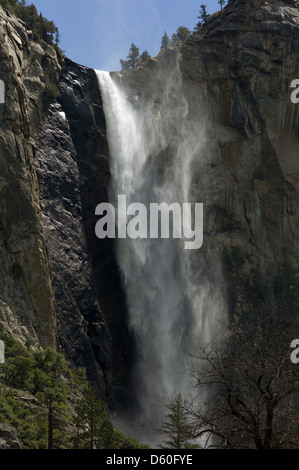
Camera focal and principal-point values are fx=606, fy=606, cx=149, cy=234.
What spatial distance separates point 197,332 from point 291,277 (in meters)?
10.4

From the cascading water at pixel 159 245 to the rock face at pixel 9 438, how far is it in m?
18.3

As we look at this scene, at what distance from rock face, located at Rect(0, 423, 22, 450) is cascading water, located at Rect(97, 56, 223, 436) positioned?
18.3 metres

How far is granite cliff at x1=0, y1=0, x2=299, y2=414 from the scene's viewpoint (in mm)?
35375

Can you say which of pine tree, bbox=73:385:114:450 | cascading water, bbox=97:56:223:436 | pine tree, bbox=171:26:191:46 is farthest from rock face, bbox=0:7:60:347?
pine tree, bbox=171:26:191:46

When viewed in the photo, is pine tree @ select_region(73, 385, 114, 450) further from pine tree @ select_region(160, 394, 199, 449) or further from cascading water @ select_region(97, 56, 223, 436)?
cascading water @ select_region(97, 56, 223, 436)

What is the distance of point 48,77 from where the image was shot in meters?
45.1

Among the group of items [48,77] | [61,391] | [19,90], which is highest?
[48,77]

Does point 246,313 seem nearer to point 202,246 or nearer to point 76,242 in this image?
point 202,246

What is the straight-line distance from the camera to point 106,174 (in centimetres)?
4547

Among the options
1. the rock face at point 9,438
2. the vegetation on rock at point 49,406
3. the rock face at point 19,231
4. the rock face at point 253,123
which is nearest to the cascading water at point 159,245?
the rock face at point 253,123

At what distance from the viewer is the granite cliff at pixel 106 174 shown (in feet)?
116

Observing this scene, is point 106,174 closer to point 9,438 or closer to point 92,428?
point 92,428

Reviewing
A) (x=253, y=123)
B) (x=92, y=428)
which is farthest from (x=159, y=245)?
(x=92, y=428)
